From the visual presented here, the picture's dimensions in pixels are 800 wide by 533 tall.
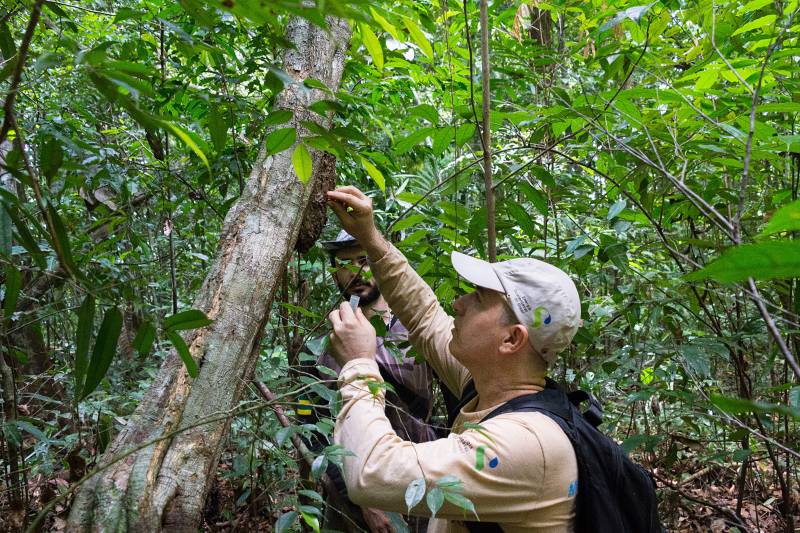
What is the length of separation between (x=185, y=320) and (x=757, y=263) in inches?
37.6

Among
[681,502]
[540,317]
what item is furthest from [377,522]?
[681,502]

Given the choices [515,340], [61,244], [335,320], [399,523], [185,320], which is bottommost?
[399,523]

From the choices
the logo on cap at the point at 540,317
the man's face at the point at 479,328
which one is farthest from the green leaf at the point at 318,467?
the logo on cap at the point at 540,317

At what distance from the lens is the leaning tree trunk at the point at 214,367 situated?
1209 millimetres

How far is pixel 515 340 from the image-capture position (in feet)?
6.01

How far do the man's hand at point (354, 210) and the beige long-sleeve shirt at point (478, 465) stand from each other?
63 cm

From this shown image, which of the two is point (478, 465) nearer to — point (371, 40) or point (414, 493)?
point (414, 493)

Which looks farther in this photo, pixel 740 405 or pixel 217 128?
pixel 217 128

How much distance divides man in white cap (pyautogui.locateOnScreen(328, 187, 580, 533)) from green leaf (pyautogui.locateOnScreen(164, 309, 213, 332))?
0.54 m

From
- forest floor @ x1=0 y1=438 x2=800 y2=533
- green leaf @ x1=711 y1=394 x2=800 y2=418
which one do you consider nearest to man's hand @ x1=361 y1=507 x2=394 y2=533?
forest floor @ x1=0 y1=438 x2=800 y2=533

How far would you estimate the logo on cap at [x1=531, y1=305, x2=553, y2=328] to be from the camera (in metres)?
1.78

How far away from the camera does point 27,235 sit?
3.44 ft

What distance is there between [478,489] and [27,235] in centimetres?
114

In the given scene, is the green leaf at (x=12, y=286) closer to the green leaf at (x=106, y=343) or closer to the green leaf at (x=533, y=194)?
the green leaf at (x=106, y=343)
